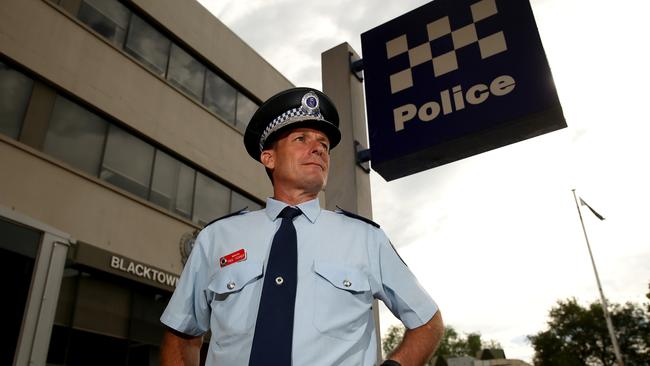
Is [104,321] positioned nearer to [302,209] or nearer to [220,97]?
[220,97]

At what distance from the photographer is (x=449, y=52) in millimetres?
2787

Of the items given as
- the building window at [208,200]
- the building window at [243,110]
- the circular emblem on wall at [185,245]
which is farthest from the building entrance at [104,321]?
the building window at [243,110]

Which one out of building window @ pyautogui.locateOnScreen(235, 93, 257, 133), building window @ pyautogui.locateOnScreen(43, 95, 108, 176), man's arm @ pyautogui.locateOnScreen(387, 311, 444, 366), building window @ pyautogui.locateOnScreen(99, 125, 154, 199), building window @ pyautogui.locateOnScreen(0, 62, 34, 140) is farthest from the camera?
building window @ pyautogui.locateOnScreen(235, 93, 257, 133)

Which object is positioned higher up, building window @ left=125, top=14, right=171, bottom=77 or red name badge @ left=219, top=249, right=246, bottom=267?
building window @ left=125, top=14, right=171, bottom=77

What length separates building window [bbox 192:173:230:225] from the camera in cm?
1218

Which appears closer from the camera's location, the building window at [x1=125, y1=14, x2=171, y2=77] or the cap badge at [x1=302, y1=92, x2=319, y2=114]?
the cap badge at [x1=302, y1=92, x2=319, y2=114]

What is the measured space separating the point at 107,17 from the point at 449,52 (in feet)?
34.4

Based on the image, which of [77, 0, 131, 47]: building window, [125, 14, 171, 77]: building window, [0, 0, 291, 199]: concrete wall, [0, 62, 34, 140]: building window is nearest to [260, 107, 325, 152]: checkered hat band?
[0, 62, 34, 140]: building window

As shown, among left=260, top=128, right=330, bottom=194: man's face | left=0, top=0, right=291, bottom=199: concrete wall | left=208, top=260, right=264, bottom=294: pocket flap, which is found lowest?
left=208, top=260, right=264, bottom=294: pocket flap

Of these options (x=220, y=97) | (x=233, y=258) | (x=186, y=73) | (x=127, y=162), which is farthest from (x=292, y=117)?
(x=220, y=97)

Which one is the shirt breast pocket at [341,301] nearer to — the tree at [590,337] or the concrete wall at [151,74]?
the concrete wall at [151,74]

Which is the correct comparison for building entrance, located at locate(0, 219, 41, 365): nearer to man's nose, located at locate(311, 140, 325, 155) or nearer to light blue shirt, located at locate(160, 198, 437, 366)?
light blue shirt, located at locate(160, 198, 437, 366)

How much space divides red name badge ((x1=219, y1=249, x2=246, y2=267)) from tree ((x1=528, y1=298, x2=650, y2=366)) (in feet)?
135

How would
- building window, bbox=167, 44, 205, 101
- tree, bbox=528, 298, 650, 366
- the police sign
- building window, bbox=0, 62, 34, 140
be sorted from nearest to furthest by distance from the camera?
the police sign → building window, bbox=0, 62, 34, 140 → building window, bbox=167, 44, 205, 101 → tree, bbox=528, 298, 650, 366
